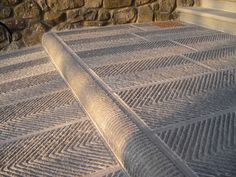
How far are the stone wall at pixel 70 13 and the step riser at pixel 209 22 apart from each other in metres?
0.25

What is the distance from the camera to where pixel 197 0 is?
430cm

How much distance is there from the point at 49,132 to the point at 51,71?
3.76 feet

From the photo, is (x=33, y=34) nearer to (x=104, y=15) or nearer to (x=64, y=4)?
(x=64, y=4)

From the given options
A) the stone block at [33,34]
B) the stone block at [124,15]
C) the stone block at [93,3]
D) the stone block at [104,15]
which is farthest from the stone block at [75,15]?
the stone block at [124,15]

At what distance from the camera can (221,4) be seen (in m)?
3.91

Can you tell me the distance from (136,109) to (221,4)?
2726 mm

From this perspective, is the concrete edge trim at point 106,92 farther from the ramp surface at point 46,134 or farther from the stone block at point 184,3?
the stone block at point 184,3

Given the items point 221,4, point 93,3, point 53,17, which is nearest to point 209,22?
point 221,4

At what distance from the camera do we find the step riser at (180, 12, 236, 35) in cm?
→ 336

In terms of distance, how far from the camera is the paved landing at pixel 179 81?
1463mm

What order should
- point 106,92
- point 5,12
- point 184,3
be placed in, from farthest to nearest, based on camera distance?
1. point 184,3
2. point 5,12
3. point 106,92

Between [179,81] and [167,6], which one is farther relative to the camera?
[167,6]

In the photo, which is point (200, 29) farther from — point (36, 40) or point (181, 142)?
point (181, 142)

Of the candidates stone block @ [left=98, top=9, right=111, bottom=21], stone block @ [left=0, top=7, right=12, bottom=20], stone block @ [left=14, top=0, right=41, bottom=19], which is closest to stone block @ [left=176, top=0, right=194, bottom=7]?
stone block @ [left=98, top=9, right=111, bottom=21]
